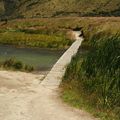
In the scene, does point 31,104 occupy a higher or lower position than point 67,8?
higher

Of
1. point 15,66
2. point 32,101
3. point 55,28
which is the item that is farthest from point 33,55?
point 32,101

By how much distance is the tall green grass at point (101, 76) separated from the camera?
15.5 m

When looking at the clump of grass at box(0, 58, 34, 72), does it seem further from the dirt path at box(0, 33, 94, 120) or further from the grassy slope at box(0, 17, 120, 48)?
the grassy slope at box(0, 17, 120, 48)

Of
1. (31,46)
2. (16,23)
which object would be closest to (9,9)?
(16,23)

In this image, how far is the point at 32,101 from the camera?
52.1 feet

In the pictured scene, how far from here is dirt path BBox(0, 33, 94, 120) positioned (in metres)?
14.2

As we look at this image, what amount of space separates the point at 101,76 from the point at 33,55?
23.3 meters

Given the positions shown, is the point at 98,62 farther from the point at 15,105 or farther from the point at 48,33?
the point at 48,33

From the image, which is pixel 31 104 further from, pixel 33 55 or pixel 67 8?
pixel 67 8

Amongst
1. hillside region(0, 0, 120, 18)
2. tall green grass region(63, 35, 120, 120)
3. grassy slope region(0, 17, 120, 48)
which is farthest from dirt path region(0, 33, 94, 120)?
hillside region(0, 0, 120, 18)

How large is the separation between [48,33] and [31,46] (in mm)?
7064

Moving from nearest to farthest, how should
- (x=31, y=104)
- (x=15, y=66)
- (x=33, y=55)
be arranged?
(x=31, y=104) < (x=15, y=66) < (x=33, y=55)

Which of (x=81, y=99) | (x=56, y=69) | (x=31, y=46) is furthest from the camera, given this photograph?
(x=31, y=46)

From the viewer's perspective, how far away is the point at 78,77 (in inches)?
752
